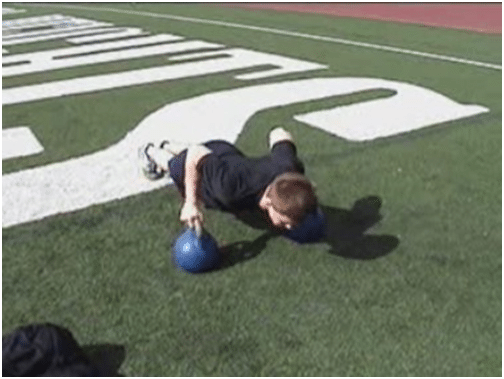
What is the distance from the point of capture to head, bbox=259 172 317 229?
4285mm

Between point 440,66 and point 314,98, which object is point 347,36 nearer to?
point 440,66

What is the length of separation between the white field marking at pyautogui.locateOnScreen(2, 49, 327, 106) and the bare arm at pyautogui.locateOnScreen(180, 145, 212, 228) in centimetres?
519

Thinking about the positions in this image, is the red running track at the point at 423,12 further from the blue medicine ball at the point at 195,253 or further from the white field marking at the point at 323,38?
the blue medicine ball at the point at 195,253

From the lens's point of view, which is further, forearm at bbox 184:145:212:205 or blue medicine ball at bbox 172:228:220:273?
forearm at bbox 184:145:212:205

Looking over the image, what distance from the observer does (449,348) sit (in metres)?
3.83

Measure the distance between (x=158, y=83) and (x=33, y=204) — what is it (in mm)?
4929

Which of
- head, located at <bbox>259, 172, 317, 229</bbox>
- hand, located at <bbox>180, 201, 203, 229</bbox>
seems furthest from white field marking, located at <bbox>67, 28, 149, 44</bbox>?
head, located at <bbox>259, 172, 317, 229</bbox>

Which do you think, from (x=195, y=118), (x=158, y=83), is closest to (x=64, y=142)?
(x=195, y=118)

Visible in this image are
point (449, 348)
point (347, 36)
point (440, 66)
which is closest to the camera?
point (449, 348)

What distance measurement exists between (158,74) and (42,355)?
26.6 feet

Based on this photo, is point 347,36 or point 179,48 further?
point 347,36

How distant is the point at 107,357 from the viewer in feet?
12.6

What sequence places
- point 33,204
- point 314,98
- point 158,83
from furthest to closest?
point 158,83
point 314,98
point 33,204

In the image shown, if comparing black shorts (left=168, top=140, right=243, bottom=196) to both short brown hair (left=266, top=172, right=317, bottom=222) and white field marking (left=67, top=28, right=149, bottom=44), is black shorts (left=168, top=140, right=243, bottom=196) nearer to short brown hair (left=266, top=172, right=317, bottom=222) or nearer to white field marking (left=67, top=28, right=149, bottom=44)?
short brown hair (left=266, top=172, right=317, bottom=222)
